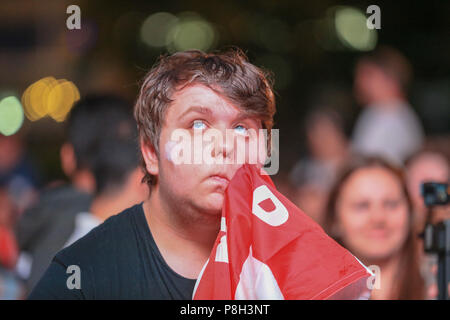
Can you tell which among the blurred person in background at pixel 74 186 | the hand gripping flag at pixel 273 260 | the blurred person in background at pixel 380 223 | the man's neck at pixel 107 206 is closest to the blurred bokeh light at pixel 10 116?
the blurred person in background at pixel 74 186

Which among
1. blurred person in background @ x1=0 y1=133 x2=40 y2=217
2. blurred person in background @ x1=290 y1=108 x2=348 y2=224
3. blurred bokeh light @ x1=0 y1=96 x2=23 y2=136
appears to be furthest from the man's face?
blurred bokeh light @ x1=0 y1=96 x2=23 y2=136

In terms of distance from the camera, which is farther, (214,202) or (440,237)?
(440,237)

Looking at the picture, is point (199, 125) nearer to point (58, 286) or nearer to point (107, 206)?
point (58, 286)

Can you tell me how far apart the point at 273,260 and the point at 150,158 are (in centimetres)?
65

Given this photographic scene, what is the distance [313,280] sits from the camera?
202cm

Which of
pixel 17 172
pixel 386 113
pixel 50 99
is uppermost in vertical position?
pixel 50 99

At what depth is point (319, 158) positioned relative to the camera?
24.9ft

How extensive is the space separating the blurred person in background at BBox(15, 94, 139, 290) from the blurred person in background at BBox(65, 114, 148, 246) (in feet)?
0.26

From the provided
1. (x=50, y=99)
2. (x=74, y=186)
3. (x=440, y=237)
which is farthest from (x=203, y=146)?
(x=50, y=99)

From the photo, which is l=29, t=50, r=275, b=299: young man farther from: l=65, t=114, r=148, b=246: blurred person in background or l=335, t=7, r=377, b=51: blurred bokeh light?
l=335, t=7, r=377, b=51: blurred bokeh light

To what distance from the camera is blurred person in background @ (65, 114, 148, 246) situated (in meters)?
3.90

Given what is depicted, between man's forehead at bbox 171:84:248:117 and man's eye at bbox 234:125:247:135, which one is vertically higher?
man's forehead at bbox 171:84:248:117
